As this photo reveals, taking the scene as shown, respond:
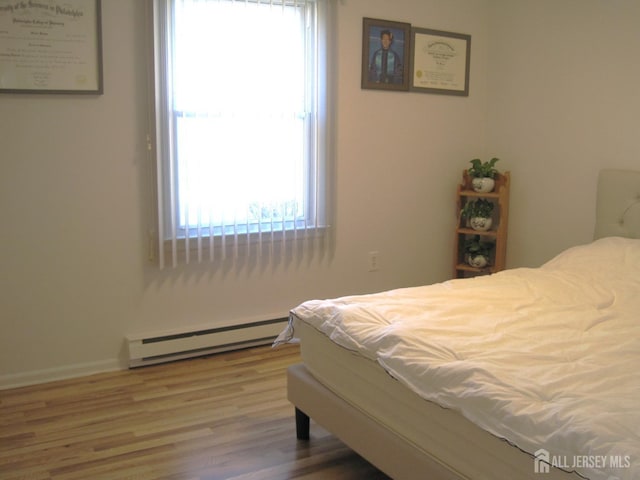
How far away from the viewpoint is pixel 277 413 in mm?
2797

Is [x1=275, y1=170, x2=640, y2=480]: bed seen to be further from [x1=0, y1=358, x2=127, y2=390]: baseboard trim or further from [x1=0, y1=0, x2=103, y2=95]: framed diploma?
[x1=0, y1=0, x2=103, y2=95]: framed diploma

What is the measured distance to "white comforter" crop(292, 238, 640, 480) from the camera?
1.49m

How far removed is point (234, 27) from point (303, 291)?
1580 mm

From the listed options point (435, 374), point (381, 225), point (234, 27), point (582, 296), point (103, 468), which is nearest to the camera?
point (435, 374)

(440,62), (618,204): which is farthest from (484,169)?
(618,204)

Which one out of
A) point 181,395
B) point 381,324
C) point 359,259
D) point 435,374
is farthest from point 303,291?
point 435,374

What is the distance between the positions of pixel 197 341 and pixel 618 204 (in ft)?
7.94

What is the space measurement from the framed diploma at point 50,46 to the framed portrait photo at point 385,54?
157 centimetres

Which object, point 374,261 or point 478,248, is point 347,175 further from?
point 478,248

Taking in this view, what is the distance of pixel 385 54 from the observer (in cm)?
386

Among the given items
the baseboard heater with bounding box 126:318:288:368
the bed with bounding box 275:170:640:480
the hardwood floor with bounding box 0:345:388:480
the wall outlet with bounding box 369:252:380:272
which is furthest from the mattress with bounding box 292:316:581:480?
the wall outlet with bounding box 369:252:380:272

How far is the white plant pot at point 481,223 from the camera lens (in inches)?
158

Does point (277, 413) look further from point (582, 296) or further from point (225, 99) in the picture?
point (225, 99)

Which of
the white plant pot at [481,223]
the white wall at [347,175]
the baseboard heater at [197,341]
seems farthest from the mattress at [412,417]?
the white plant pot at [481,223]
